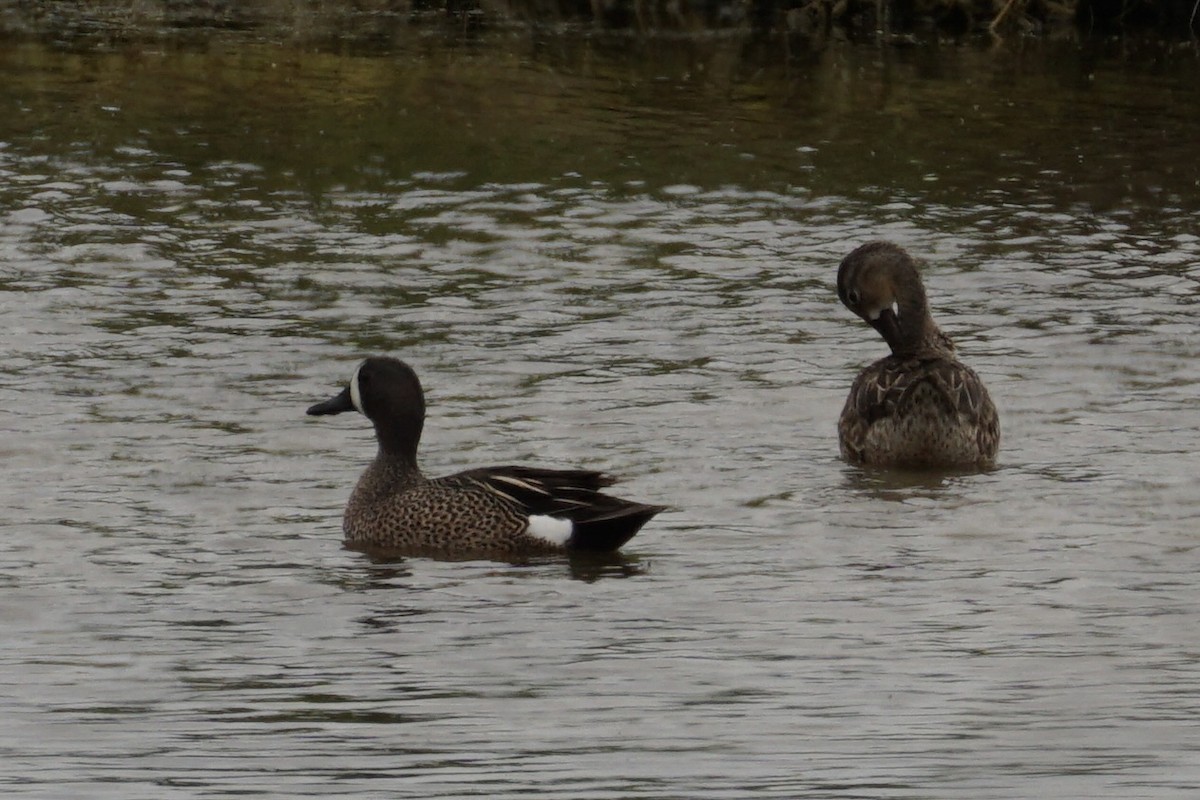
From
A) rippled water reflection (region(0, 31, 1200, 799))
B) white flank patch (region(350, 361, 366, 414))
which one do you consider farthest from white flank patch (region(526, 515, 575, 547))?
white flank patch (region(350, 361, 366, 414))

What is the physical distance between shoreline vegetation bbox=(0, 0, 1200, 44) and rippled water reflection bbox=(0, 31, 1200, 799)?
14.3 feet

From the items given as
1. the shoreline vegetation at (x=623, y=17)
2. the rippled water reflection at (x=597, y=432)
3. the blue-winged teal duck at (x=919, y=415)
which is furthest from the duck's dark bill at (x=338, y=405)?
the shoreline vegetation at (x=623, y=17)

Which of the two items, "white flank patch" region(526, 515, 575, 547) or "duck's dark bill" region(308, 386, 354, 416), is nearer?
"white flank patch" region(526, 515, 575, 547)

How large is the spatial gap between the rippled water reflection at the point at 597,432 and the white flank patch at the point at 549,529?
240mm

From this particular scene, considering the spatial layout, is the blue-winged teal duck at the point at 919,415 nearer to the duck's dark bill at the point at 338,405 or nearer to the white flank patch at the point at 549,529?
the white flank patch at the point at 549,529

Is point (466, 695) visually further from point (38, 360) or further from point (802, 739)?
point (38, 360)

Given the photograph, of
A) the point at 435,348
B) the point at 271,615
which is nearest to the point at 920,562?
the point at 271,615

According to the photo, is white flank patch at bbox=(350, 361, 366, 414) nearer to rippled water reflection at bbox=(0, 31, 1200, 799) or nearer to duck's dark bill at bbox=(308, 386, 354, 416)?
duck's dark bill at bbox=(308, 386, 354, 416)

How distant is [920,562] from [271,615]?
2738 mm

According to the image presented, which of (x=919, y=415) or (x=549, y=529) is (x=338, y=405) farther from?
(x=919, y=415)

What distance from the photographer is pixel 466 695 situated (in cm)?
818

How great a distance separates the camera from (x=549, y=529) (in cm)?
1091

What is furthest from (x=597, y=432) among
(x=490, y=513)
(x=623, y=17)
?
(x=623, y=17)

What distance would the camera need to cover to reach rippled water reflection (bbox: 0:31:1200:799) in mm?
7578
